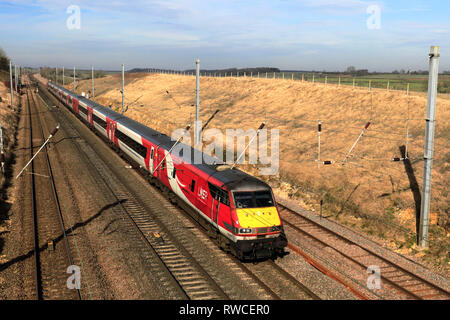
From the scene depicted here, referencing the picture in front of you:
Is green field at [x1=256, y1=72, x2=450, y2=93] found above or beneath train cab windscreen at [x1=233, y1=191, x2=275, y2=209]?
above

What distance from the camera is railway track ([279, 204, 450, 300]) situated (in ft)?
44.7

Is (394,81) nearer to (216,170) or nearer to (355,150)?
(355,150)

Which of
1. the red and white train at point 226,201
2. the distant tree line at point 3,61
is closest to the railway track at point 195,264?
the red and white train at point 226,201

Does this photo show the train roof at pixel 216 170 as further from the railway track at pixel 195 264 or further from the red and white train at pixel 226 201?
the railway track at pixel 195 264

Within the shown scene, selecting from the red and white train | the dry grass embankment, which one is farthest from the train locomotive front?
the dry grass embankment

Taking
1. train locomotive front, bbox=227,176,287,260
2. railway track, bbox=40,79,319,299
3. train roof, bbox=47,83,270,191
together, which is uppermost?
train roof, bbox=47,83,270,191

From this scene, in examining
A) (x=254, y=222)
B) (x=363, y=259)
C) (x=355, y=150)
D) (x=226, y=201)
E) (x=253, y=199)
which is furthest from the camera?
(x=355, y=150)

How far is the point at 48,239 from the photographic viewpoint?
1748cm

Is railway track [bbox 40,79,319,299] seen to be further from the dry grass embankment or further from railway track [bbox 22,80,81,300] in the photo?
the dry grass embankment

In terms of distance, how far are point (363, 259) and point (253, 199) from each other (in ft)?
17.8

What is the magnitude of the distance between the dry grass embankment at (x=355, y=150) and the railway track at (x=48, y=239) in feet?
44.1

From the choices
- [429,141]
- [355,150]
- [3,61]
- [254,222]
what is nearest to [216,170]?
[254,222]

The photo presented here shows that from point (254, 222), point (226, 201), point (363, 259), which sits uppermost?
point (226, 201)

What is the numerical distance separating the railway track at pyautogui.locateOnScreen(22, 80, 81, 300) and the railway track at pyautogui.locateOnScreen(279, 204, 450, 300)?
10.4 m
